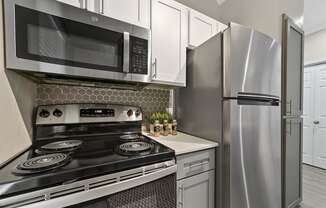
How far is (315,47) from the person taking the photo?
356cm

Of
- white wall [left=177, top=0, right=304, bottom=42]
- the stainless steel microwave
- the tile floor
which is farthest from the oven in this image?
the tile floor

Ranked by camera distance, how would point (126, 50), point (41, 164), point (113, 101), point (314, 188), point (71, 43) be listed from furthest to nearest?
point (314, 188) → point (113, 101) → point (126, 50) → point (71, 43) → point (41, 164)

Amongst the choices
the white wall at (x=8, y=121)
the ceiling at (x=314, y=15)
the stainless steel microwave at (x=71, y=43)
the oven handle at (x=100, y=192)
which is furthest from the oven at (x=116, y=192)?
the ceiling at (x=314, y=15)

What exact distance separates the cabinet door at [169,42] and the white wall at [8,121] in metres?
0.86

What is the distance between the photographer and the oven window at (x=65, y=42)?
83cm

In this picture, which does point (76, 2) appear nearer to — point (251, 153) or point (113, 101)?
point (113, 101)

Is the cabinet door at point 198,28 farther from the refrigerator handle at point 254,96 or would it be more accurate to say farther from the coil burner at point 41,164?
the coil burner at point 41,164

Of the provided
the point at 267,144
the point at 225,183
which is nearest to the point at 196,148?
the point at 225,183

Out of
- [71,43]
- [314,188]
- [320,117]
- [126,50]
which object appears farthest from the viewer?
[320,117]

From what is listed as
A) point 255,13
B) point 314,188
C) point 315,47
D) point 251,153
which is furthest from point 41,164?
point 315,47

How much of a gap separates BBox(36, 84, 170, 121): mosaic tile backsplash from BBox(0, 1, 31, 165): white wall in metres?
0.38

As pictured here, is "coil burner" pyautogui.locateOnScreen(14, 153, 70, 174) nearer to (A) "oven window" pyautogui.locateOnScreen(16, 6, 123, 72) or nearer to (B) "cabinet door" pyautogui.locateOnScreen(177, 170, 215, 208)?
(A) "oven window" pyautogui.locateOnScreen(16, 6, 123, 72)

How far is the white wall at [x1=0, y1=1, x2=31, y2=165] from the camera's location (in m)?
0.72

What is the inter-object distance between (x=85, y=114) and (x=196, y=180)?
3.23 feet
